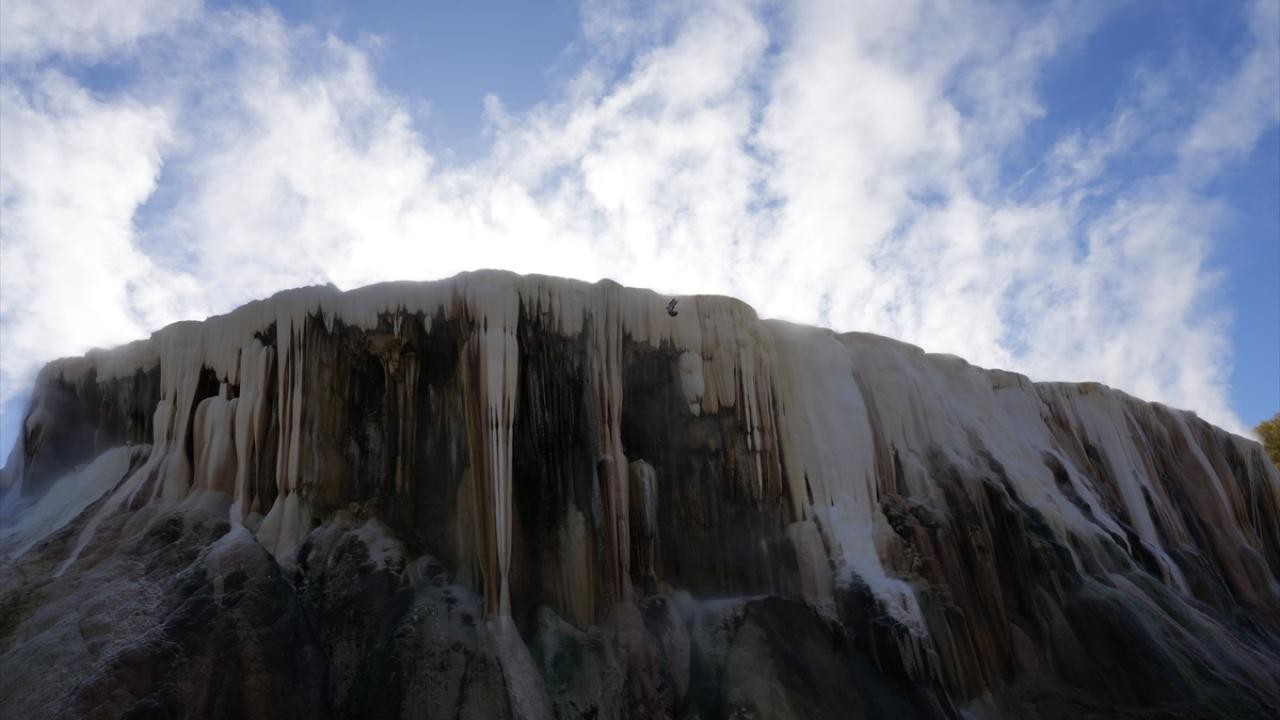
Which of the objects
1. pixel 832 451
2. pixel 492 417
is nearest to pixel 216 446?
pixel 492 417

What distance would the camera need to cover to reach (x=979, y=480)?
15.9 meters

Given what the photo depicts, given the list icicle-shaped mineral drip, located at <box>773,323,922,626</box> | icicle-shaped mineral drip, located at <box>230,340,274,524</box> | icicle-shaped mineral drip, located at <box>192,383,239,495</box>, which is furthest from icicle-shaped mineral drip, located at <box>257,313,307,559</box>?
icicle-shaped mineral drip, located at <box>773,323,922,626</box>

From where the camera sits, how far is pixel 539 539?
1225 cm

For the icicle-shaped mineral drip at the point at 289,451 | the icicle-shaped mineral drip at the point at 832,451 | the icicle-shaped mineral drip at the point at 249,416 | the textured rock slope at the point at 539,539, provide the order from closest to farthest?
the textured rock slope at the point at 539,539, the icicle-shaped mineral drip at the point at 289,451, the icicle-shaped mineral drip at the point at 249,416, the icicle-shaped mineral drip at the point at 832,451

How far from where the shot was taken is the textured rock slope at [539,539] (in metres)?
10.2

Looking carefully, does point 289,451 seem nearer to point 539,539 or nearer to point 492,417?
point 492,417

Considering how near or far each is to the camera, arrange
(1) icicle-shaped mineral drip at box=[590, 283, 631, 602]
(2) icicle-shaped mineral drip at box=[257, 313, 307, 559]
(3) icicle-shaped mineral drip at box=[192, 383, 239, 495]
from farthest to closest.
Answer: (3) icicle-shaped mineral drip at box=[192, 383, 239, 495] < (1) icicle-shaped mineral drip at box=[590, 283, 631, 602] < (2) icicle-shaped mineral drip at box=[257, 313, 307, 559]

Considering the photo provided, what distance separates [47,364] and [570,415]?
34.5ft

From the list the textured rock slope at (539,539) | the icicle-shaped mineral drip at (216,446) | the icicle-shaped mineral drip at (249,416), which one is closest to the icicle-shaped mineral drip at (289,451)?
the textured rock slope at (539,539)

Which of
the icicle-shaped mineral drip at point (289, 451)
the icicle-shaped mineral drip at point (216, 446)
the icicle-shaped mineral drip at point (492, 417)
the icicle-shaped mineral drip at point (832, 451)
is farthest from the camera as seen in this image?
the icicle-shaped mineral drip at point (832, 451)

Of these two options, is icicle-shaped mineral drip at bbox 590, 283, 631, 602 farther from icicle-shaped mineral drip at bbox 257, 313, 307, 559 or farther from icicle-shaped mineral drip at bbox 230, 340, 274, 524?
icicle-shaped mineral drip at bbox 230, 340, 274, 524

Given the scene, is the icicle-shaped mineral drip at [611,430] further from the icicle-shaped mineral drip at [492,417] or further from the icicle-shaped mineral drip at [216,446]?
the icicle-shaped mineral drip at [216,446]

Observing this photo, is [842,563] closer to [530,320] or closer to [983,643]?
[983,643]

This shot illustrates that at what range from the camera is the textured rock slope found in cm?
1021
